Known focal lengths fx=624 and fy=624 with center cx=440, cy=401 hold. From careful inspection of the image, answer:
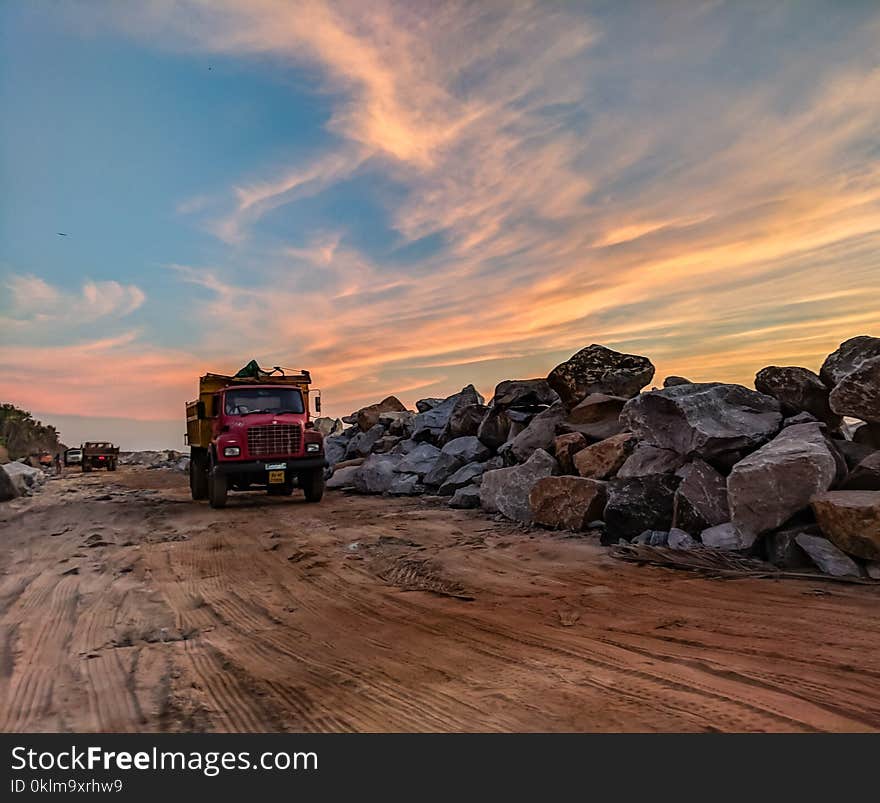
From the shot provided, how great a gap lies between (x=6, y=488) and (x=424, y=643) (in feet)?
60.6

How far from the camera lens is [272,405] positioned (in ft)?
48.7

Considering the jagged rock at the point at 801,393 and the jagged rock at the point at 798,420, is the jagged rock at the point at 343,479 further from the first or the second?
the jagged rock at the point at 798,420

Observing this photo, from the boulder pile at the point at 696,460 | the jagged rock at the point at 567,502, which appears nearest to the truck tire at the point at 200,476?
the boulder pile at the point at 696,460

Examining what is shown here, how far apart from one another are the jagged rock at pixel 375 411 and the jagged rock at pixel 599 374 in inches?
426

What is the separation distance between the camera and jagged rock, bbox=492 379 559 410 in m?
14.1

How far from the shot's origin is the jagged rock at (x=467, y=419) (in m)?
15.7

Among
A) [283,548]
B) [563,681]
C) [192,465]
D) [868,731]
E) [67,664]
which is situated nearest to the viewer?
[868,731]

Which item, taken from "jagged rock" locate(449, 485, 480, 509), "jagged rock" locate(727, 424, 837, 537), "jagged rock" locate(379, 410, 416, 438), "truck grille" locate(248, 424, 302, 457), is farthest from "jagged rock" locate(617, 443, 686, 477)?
"jagged rock" locate(379, 410, 416, 438)

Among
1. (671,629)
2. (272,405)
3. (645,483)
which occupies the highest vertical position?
(272,405)

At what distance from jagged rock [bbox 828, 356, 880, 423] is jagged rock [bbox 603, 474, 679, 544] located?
206 centimetres

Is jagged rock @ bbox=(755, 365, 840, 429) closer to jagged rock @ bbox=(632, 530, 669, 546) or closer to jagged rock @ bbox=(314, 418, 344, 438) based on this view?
jagged rock @ bbox=(632, 530, 669, 546)
